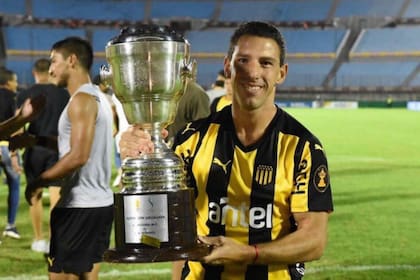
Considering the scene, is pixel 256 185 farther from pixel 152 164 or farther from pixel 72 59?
pixel 72 59

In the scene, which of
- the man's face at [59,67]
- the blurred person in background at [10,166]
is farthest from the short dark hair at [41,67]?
the man's face at [59,67]

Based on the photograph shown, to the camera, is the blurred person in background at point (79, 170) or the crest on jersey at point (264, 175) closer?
the crest on jersey at point (264, 175)

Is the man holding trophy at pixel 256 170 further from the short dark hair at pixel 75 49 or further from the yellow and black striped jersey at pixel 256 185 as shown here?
the short dark hair at pixel 75 49

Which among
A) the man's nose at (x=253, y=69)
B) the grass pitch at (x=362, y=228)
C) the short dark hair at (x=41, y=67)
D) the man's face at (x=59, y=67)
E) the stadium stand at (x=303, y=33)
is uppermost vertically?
the stadium stand at (x=303, y=33)

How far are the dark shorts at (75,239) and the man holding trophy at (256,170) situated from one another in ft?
4.74

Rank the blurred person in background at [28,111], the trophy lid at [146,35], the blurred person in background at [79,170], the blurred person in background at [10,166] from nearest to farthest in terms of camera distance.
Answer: the trophy lid at [146,35] → the blurred person in background at [28,111] → the blurred person in background at [79,170] → the blurred person in background at [10,166]

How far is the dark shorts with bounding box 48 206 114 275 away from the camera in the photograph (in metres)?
Answer: 3.44

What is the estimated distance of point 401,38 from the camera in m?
36.0

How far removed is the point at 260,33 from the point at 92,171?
1.86 meters

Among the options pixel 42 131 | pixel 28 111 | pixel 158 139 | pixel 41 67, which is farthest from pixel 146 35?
pixel 41 67

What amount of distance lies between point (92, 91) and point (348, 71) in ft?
110

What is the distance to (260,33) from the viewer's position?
1891mm

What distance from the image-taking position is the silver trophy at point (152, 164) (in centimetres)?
164

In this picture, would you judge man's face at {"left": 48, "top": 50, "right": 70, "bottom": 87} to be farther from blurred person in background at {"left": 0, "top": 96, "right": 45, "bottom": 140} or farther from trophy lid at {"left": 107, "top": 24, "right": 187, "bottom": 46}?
trophy lid at {"left": 107, "top": 24, "right": 187, "bottom": 46}
